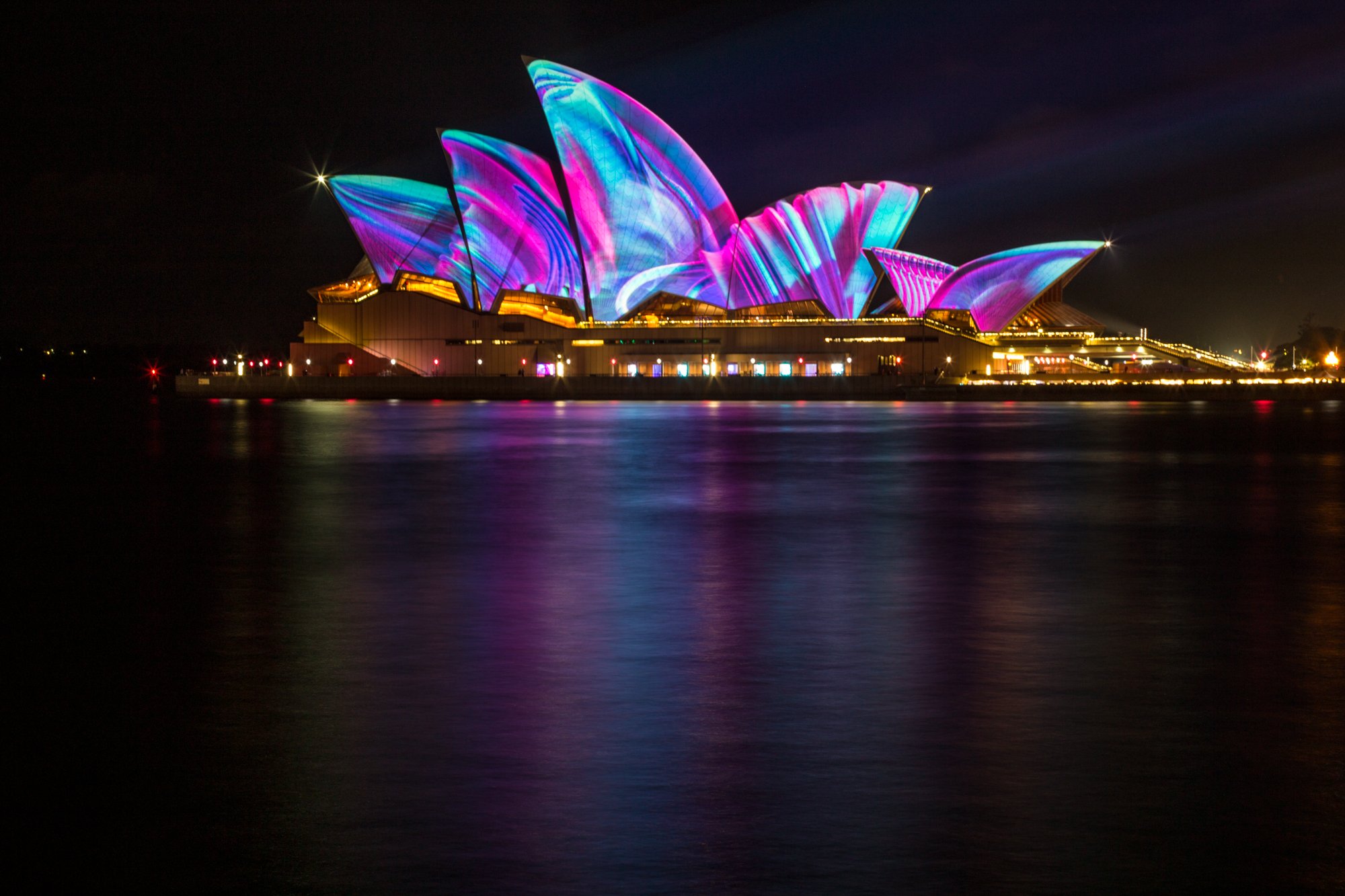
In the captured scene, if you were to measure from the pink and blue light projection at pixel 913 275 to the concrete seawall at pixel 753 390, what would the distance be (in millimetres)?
5369

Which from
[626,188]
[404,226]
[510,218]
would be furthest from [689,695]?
[404,226]

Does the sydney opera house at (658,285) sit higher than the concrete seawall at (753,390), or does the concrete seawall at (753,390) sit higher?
the sydney opera house at (658,285)

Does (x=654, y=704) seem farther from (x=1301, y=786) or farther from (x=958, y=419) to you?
(x=958, y=419)

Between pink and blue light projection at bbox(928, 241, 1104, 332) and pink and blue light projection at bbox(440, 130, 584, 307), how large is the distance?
20.9 metres

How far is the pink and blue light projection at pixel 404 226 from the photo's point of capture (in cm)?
6988

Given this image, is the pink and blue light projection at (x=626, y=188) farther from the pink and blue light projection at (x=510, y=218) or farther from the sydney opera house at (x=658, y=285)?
the pink and blue light projection at (x=510, y=218)

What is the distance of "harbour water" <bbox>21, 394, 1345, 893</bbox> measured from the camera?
4.40 meters

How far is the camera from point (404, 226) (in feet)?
235

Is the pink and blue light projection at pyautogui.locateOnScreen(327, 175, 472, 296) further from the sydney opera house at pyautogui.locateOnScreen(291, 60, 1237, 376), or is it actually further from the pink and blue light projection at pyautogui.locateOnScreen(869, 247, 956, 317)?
the pink and blue light projection at pyautogui.locateOnScreen(869, 247, 956, 317)

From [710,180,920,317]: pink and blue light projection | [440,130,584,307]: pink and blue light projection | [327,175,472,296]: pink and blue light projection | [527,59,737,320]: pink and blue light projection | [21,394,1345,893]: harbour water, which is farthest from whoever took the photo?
[327,175,472,296]: pink and blue light projection

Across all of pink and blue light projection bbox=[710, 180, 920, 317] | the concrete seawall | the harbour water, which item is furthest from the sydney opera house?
the harbour water

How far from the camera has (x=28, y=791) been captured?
16.4 ft

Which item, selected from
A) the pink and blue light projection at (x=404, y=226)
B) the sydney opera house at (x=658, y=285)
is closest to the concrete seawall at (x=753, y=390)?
the sydney opera house at (x=658, y=285)

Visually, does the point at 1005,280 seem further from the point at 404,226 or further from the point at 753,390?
the point at 404,226
